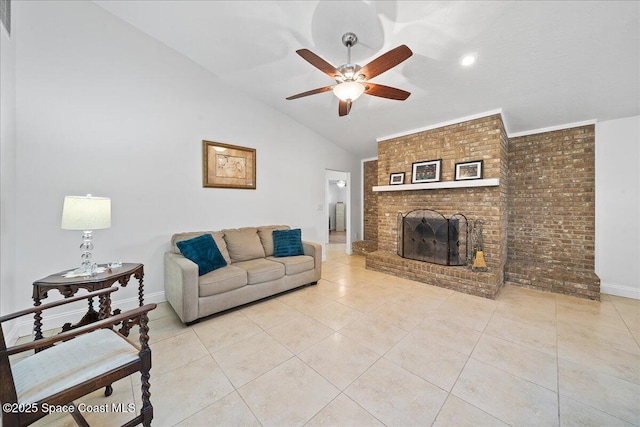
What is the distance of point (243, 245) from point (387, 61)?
2796mm

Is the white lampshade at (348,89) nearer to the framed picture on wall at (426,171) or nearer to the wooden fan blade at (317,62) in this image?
the wooden fan blade at (317,62)

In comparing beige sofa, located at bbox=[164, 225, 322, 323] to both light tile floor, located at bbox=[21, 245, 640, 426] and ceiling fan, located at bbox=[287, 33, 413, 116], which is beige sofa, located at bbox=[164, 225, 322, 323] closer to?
light tile floor, located at bbox=[21, 245, 640, 426]

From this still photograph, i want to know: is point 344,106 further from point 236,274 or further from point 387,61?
point 236,274

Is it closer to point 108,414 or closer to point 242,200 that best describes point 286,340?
point 108,414

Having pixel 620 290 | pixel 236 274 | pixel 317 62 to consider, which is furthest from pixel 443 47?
pixel 620 290

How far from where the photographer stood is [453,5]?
1963 mm

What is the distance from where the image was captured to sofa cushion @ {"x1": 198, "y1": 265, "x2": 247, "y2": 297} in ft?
8.31

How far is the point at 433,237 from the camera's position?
3939mm

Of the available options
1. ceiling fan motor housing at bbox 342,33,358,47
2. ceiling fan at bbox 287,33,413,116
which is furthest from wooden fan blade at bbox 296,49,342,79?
ceiling fan motor housing at bbox 342,33,358,47

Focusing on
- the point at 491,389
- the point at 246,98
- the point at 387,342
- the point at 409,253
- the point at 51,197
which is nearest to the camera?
the point at 491,389

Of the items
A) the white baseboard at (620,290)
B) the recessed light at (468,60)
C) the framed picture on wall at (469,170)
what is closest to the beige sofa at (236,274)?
the framed picture on wall at (469,170)

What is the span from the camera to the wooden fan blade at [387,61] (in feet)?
5.59

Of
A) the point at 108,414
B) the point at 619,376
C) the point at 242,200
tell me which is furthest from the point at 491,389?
the point at 242,200

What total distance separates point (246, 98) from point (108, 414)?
12.9ft
